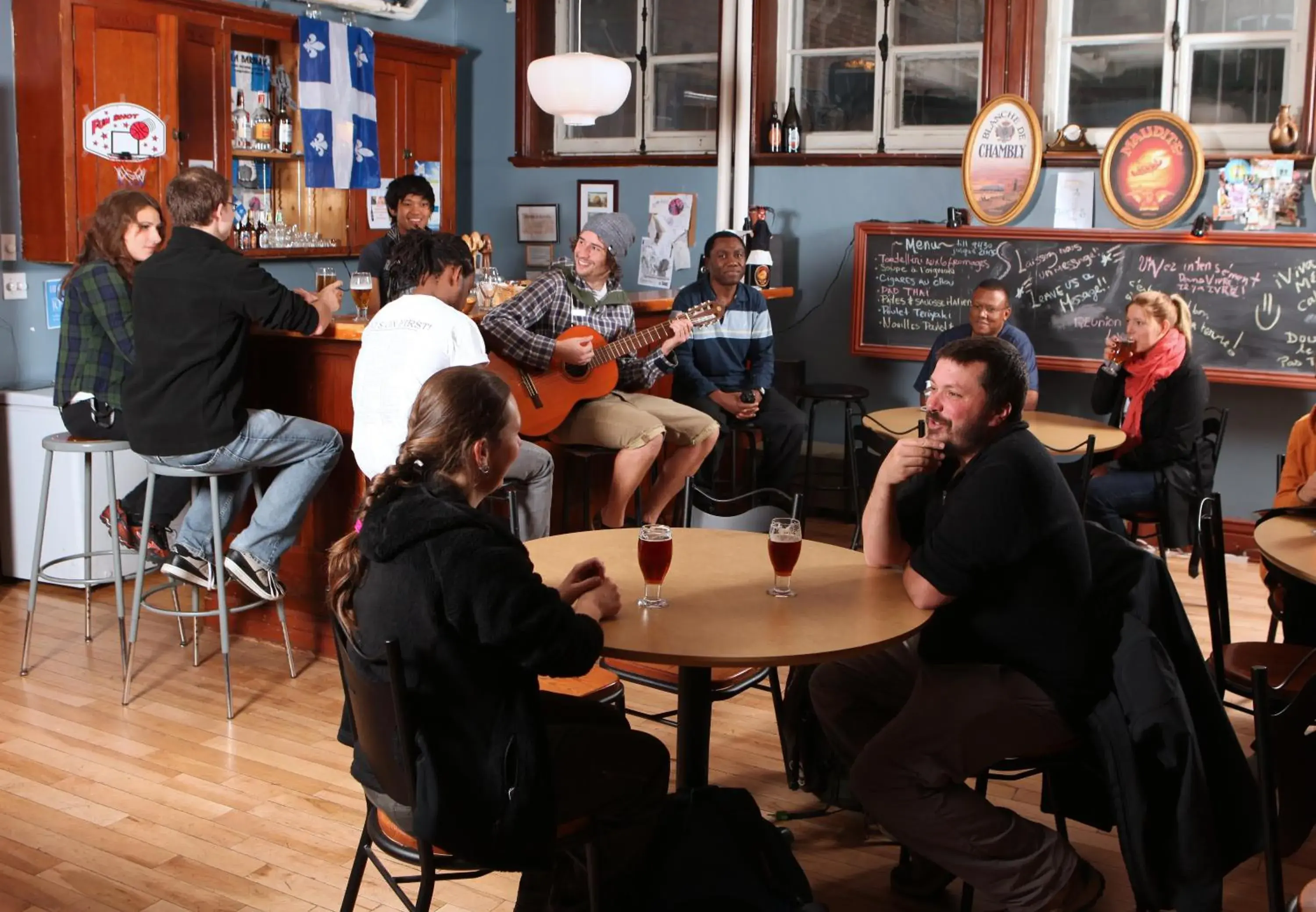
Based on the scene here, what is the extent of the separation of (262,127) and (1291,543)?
492 cm

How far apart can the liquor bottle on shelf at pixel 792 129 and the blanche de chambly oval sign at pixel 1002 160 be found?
0.86m

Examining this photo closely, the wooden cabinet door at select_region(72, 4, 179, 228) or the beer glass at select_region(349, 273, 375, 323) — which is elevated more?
the wooden cabinet door at select_region(72, 4, 179, 228)

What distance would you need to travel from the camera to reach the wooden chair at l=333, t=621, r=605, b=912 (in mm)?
2012

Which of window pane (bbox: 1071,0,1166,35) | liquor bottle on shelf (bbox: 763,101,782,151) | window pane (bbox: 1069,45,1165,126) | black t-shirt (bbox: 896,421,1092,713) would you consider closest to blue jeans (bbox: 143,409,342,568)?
black t-shirt (bbox: 896,421,1092,713)

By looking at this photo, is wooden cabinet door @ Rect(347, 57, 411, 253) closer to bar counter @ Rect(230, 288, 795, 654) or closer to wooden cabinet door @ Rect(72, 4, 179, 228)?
wooden cabinet door @ Rect(72, 4, 179, 228)

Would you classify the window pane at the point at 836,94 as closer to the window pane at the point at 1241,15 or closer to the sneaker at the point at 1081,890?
the window pane at the point at 1241,15

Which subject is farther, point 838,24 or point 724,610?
point 838,24

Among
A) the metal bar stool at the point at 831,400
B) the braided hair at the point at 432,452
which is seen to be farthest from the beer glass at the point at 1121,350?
the braided hair at the point at 432,452

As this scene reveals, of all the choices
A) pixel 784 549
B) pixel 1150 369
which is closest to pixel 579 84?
pixel 1150 369

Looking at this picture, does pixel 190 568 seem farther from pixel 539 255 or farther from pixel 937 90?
pixel 937 90

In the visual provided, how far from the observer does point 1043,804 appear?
8.86 ft

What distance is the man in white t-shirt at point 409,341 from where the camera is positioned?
3.76 m

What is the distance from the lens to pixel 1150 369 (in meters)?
5.04

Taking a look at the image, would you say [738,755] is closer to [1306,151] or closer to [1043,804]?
[1043,804]
